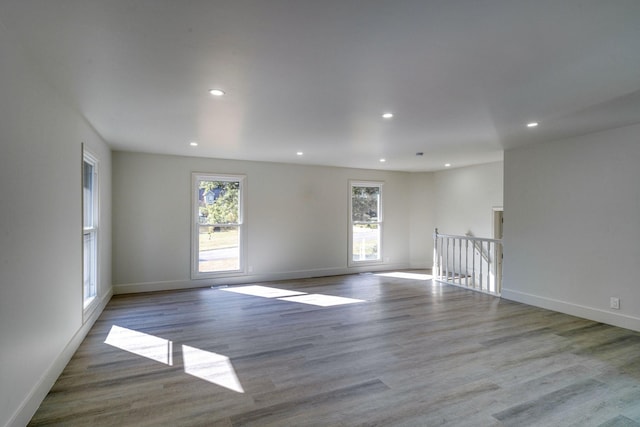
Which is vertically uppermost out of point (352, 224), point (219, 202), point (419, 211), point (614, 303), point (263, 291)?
point (219, 202)

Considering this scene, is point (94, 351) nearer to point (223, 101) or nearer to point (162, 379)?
point (162, 379)

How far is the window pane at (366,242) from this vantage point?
25.4 feet

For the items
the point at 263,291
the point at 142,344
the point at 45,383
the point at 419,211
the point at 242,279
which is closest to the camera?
the point at 45,383

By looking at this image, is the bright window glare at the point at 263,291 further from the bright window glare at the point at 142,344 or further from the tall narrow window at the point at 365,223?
the tall narrow window at the point at 365,223

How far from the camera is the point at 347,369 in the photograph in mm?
2904

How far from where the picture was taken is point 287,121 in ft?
12.2

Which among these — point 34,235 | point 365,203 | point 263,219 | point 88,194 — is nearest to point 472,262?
point 365,203

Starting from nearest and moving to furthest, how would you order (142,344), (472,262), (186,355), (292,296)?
(186,355), (142,344), (292,296), (472,262)

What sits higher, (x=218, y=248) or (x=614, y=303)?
(x=218, y=248)

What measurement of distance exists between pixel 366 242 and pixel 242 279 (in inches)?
120

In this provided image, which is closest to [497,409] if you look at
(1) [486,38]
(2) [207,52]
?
(1) [486,38]

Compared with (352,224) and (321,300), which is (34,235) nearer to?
(321,300)

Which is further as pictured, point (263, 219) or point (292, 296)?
point (263, 219)

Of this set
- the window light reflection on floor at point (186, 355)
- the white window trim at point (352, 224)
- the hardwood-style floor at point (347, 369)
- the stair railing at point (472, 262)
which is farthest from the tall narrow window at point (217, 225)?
the stair railing at point (472, 262)
